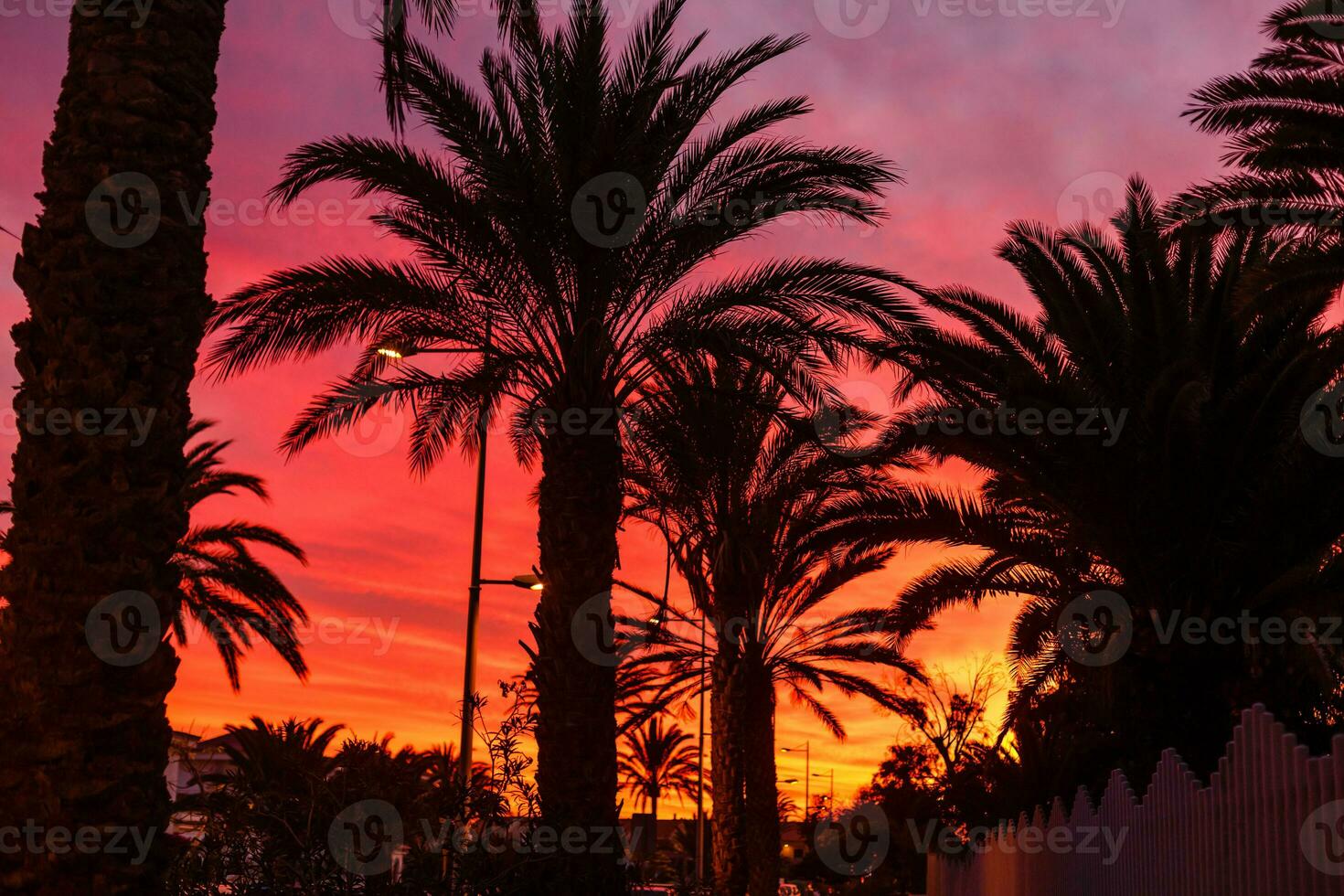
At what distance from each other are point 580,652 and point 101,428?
6014mm

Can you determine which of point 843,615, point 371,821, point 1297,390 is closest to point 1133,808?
point 1297,390

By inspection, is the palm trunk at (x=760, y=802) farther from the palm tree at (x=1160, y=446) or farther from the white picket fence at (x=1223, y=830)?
the white picket fence at (x=1223, y=830)

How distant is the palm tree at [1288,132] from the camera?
42.7 ft

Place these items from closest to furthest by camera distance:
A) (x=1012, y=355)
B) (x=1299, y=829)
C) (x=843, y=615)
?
(x=1299, y=829) → (x=1012, y=355) → (x=843, y=615)

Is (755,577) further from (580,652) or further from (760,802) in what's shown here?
(580,652)

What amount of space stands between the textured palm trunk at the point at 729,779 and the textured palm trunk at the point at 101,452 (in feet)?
55.2

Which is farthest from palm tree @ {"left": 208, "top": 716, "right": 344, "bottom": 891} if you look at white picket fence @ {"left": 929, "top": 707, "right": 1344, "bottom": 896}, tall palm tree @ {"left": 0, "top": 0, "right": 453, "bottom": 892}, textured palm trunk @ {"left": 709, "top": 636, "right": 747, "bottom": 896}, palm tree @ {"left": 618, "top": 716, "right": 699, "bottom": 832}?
palm tree @ {"left": 618, "top": 716, "right": 699, "bottom": 832}

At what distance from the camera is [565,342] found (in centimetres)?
1237

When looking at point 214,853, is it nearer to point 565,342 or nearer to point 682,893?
point 565,342

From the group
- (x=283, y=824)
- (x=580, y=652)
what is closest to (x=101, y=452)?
(x=283, y=824)

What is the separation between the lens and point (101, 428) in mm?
6031

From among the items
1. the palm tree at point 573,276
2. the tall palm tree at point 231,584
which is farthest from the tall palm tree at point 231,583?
the palm tree at point 573,276

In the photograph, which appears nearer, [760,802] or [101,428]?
[101,428]

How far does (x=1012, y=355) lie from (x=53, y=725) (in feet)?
41.5
